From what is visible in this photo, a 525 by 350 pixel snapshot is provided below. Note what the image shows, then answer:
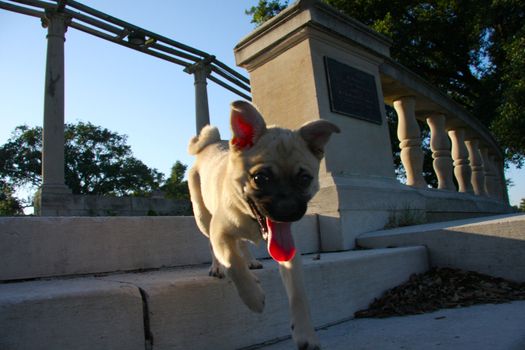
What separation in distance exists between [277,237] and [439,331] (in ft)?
4.47

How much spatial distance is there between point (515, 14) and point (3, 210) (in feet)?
134

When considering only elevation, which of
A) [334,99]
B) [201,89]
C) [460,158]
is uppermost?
[201,89]

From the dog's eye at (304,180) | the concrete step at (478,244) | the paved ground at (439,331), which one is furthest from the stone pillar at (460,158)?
the dog's eye at (304,180)

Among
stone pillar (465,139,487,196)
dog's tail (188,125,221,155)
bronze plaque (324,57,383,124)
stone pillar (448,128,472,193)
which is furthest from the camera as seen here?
stone pillar (465,139,487,196)

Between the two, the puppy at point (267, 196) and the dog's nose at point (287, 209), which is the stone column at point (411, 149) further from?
the dog's nose at point (287, 209)

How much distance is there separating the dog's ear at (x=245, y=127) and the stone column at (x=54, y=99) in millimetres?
13414

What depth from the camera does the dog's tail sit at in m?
3.64

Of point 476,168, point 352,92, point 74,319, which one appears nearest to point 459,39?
point 476,168

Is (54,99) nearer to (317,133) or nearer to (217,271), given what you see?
(217,271)

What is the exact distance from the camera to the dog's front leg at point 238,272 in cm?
226

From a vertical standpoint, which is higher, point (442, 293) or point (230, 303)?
point (230, 303)

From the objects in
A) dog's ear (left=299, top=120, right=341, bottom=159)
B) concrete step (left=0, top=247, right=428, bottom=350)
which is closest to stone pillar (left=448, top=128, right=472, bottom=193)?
concrete step (left=0, top=247, right=428, bottom=350)

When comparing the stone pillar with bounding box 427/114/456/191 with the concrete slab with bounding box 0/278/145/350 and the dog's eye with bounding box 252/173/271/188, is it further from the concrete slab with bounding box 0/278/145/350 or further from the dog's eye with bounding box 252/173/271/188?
the concrete slab with bounding box 0/278/145/350

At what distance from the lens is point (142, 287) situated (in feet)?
7.34
